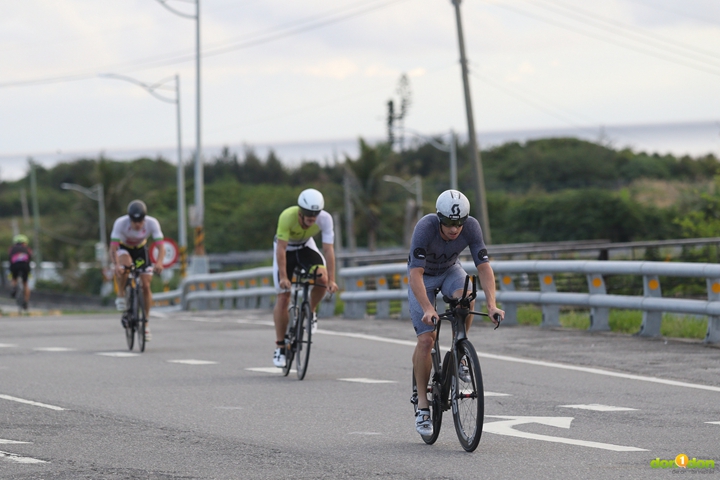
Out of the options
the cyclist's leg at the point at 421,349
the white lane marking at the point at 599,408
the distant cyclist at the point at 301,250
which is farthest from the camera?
the distant cyclist at the point at 301,250

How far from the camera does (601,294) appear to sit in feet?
51.4

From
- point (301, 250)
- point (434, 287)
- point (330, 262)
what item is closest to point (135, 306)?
point (301, 250)

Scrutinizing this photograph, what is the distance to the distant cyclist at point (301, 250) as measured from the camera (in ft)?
38.1

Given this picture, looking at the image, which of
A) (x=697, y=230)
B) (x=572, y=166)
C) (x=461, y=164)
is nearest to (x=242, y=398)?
(x=697, y=230)

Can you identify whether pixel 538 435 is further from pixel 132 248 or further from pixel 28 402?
pixel 132 248

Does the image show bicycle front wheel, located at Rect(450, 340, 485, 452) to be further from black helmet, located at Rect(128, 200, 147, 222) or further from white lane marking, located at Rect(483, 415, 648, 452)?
black helmet, located at Rect(128, 200, 147, 222)

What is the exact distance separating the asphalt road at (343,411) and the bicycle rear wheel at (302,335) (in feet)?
0.64

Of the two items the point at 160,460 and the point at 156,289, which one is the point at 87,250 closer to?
the point at 156,289

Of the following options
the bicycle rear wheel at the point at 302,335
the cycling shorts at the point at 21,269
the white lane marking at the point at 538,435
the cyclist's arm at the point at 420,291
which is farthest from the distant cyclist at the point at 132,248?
the cycling shorts at the point at 21,269

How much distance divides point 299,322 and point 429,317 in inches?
176

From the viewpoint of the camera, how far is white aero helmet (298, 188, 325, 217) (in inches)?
451

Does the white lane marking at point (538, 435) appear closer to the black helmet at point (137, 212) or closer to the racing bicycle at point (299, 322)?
the racing bicycle at point (299, 322)

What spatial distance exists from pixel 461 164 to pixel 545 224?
143 feet

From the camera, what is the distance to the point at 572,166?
3543 inches
